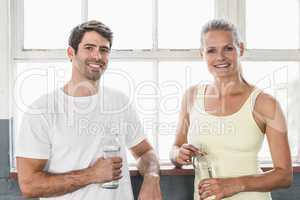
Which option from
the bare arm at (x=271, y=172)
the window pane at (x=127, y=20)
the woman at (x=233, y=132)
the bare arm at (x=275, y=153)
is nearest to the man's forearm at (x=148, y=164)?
the woman at (x=233, y=132)

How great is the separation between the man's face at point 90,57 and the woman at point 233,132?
15.2 inches

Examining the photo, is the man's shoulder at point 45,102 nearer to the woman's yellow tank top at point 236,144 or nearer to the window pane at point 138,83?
the window pane at point 138,83

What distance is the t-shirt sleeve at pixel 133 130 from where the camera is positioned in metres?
1.68

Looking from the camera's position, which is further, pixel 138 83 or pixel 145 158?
pixel 138 83

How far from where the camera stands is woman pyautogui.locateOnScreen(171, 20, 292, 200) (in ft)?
4.98

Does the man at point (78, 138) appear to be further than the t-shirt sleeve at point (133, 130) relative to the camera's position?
No

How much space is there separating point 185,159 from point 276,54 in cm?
81

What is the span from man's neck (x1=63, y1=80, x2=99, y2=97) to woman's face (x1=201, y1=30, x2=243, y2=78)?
0.45m

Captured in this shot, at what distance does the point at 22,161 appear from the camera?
1444 millimetres

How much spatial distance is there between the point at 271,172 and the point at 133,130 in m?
0.56

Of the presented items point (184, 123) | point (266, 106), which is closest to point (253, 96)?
point (266, 106)

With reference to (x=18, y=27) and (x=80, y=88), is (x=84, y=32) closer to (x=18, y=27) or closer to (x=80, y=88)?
(x=80, y=88)

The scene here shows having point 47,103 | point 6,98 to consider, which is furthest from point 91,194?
point 6,98

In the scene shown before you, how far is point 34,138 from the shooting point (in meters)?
1.46
